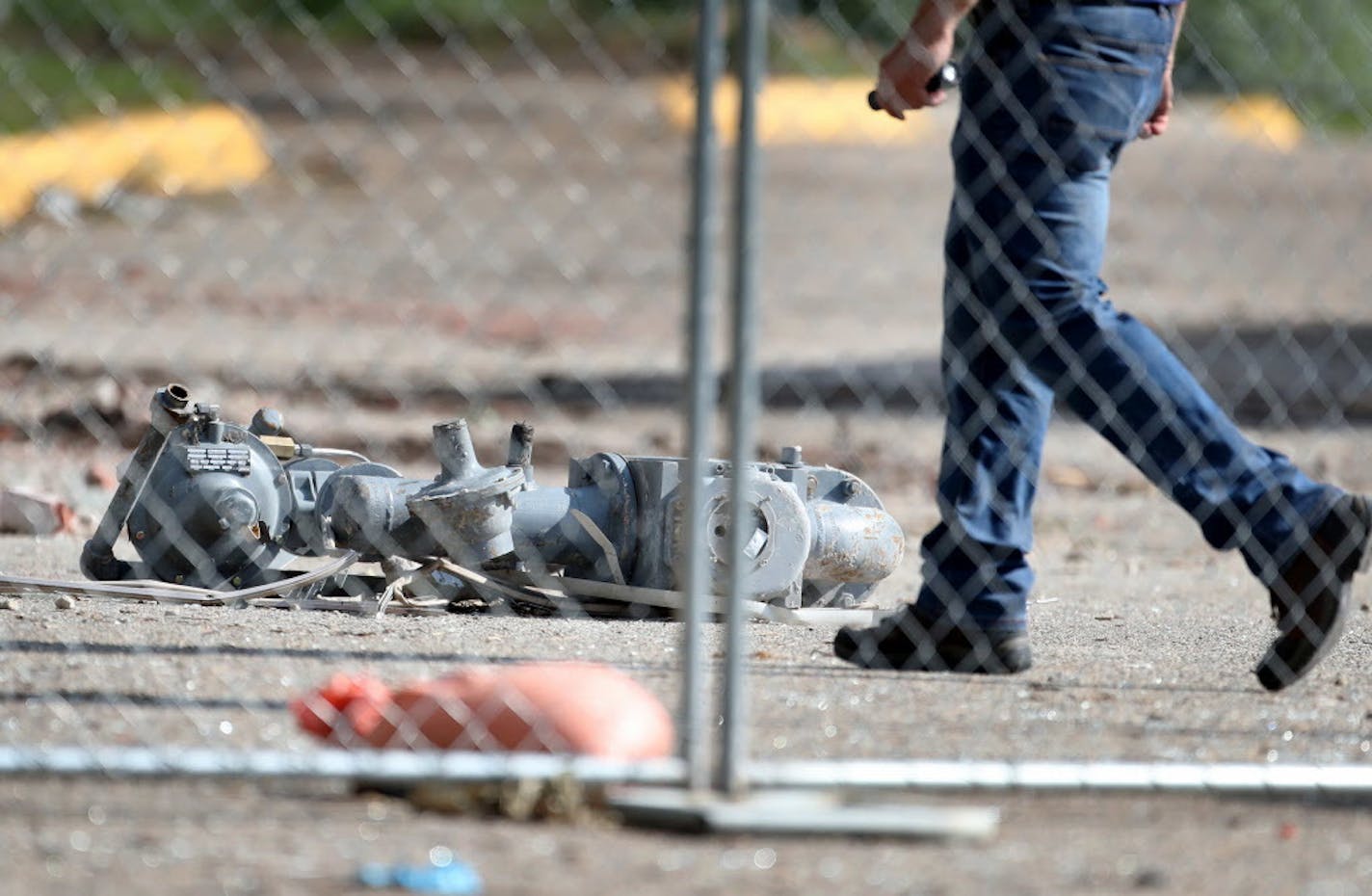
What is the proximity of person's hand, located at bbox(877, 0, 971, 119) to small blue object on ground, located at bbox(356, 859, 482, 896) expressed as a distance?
5.74ft

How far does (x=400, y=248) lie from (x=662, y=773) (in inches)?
505

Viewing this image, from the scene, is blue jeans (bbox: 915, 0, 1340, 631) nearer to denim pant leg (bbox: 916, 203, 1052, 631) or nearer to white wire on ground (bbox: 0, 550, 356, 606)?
denim pant leg (bbox: 916, 203, 1052, 631)

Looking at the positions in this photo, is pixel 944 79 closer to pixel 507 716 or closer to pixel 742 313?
pixel 742 313

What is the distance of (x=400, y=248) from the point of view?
15.3 meters

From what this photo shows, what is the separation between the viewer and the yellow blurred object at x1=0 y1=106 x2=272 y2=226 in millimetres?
15664

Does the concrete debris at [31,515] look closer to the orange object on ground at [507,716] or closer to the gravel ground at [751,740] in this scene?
the gravel ground at [751,740]

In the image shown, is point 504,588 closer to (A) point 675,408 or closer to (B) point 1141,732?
(B) point 1141,732

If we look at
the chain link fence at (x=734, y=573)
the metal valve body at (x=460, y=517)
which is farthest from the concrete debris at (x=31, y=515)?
the metal valve body at (x=460, y=517)

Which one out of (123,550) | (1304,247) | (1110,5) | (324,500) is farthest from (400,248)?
(1110,5)

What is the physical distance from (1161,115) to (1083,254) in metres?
0.61

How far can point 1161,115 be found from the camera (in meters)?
4.00

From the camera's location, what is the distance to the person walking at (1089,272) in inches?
138

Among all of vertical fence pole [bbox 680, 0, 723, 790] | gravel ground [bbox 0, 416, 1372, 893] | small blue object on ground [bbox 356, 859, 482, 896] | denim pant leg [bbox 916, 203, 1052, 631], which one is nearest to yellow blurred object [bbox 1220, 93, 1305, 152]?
gravel ground [bbox 0, 416, 1372, 893]

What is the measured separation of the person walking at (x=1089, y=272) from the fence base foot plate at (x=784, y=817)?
3.34ft
